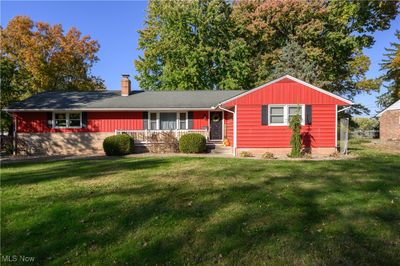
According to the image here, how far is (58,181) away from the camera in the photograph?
Answer: 9.03 m

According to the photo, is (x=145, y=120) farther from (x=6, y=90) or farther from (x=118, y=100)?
(x=6, y=90)

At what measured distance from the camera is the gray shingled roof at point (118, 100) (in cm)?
1986

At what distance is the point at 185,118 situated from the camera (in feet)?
68.1

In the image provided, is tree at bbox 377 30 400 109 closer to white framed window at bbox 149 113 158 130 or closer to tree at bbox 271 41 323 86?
tree at bbox 271 41 323 86

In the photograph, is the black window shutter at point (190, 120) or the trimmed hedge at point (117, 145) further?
the black window shutter at point (190, 120)

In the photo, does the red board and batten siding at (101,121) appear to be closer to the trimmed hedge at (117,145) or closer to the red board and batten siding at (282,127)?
the trimmed hedge at (117,145)

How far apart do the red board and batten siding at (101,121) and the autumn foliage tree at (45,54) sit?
11.8 m

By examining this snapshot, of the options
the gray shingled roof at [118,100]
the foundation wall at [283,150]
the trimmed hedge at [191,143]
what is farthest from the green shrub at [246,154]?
the gray shingled roof at [118,100]

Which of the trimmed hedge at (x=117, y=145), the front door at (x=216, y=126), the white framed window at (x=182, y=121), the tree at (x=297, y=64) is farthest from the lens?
the tree at (x=297, y=64)

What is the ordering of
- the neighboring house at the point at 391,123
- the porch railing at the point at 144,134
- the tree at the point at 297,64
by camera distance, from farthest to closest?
the tree at the point at 297,64
the neighboring house at the point at 391,123
the porch railing at the point at 144,134

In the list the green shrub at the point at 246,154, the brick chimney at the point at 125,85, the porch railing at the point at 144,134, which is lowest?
the green shrub at the point at 246,154

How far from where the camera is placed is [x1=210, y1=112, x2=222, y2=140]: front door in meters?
20.6

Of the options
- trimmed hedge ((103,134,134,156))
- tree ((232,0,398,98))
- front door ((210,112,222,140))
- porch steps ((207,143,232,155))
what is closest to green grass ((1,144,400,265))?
trimmed hedge ((103,134,134,156))

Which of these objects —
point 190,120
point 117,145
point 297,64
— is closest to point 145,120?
point 190,120
